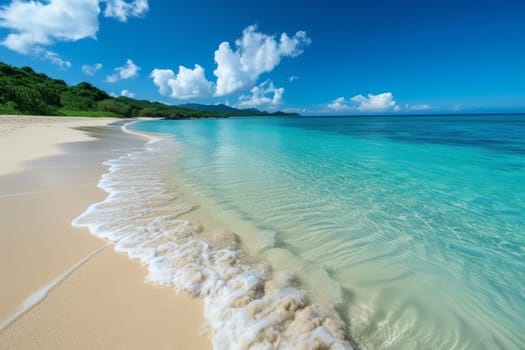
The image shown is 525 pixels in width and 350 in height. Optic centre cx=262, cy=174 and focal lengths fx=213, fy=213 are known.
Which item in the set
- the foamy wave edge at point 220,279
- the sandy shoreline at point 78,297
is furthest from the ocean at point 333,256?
the sandy shoreline at point 78,297

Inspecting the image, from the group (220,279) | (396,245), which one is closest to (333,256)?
(396,245)

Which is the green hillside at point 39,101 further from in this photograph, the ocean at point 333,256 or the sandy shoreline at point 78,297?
the ocean at point 333,256

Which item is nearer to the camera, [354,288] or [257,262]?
[354,288]

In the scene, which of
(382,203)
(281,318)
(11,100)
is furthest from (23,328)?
(11,100)

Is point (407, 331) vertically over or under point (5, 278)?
under

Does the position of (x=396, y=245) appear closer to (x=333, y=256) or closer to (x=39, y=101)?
(x=333, y=256)

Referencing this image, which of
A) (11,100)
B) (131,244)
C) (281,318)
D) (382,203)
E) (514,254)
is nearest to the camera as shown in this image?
(281,318)

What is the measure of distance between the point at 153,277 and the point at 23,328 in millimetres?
1249

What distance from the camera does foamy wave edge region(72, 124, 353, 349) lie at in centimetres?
221

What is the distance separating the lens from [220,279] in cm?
300

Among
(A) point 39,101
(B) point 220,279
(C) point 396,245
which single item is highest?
(A) point 39,101

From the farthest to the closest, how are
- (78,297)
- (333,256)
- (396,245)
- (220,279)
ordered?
(396,245) < (333,256) < (220,279) < (78,297)

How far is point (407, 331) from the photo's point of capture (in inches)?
100

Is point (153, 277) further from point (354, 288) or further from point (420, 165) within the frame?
point (420, 165)
